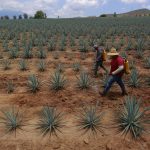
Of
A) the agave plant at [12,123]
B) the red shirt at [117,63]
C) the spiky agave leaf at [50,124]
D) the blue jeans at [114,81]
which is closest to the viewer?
the spiky agave leaf at [50,124]

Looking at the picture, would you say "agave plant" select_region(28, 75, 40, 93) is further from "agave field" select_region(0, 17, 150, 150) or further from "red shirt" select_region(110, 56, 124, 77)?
"red shirt" select_region(110, 56, 124, 77)

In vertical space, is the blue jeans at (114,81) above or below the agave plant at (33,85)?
above

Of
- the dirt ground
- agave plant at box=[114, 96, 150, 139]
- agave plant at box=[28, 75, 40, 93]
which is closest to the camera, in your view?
the dirt ground

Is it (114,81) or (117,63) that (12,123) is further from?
(117,63)

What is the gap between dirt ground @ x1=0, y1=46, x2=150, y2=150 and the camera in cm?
712

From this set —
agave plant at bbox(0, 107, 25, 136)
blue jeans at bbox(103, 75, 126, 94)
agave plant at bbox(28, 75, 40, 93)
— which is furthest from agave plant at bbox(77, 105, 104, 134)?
agave plant at bbox(28, 75, 40, 93)

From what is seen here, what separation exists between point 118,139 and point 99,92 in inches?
125

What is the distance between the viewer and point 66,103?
945cm

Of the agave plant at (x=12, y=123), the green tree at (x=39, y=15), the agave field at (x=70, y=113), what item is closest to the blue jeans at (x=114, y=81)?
the agave field at (x=70, y=113)

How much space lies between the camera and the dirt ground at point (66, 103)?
23.4 ft

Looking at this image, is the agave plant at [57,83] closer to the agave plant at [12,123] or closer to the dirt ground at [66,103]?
the dirt ground at [66,103]

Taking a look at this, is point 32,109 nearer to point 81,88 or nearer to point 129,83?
point 81,88

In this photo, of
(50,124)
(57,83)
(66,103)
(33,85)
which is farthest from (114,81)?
(50,124)

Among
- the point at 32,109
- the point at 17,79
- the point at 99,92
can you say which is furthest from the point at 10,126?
the point at 17,79
